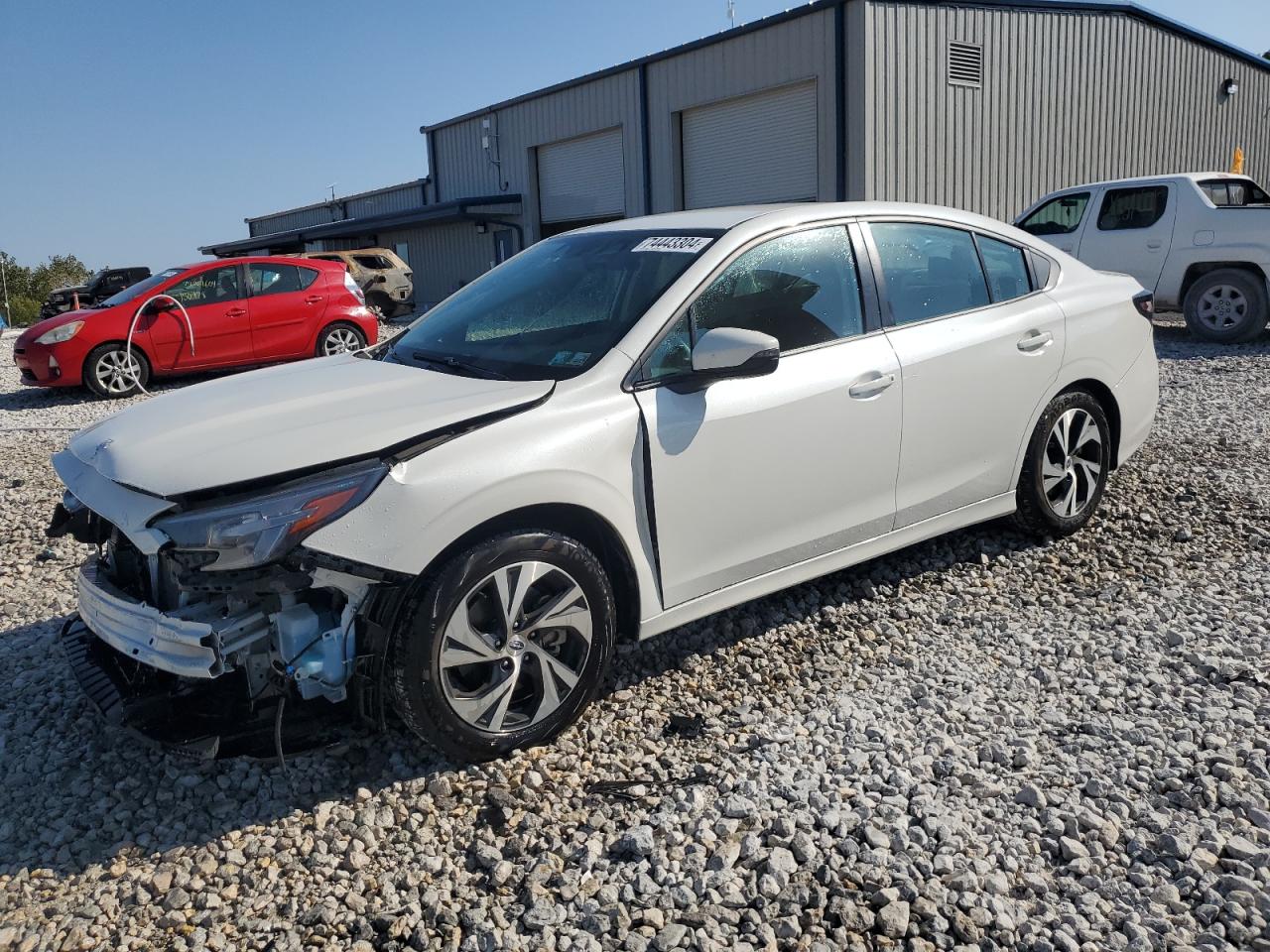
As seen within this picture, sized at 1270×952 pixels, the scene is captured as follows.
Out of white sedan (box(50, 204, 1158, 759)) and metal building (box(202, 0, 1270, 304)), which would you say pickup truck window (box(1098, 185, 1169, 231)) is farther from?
white sedan (box(50, 204, 1158, 759))

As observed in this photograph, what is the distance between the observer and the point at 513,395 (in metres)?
3.32

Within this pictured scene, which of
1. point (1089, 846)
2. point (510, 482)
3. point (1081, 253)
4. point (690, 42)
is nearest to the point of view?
point (1089, 846)

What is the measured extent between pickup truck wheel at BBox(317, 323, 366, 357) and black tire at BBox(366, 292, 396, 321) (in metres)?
6.49

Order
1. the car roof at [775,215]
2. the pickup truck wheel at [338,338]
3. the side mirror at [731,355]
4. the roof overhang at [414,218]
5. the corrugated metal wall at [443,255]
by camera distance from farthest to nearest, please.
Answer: the corrugated metal wall at [443,255] → the roof overhang at [414,218] → the pickup truck wheel at [338,338] → the car roof at [775,215] → the side mirror at [731,355]

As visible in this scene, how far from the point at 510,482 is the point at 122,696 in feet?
4.42

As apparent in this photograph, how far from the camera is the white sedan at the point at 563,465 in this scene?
294cm

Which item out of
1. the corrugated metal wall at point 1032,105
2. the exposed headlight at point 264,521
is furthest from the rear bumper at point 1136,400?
the corrugated metal wall at point 1032,105

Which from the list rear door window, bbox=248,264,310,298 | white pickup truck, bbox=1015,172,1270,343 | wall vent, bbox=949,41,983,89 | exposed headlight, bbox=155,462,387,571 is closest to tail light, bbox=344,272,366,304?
rear door window, bbox=248,264,310,298

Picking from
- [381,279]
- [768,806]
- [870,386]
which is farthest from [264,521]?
[381,279]

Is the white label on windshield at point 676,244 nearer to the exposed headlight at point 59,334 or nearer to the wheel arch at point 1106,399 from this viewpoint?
the wheel arch at point 1106,399

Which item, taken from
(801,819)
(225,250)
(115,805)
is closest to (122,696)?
(115,805)

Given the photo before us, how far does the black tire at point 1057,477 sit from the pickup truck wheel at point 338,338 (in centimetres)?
991

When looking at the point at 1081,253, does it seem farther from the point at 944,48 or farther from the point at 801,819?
the point at 801,819

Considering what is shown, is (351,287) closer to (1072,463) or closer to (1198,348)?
(1198,348)
